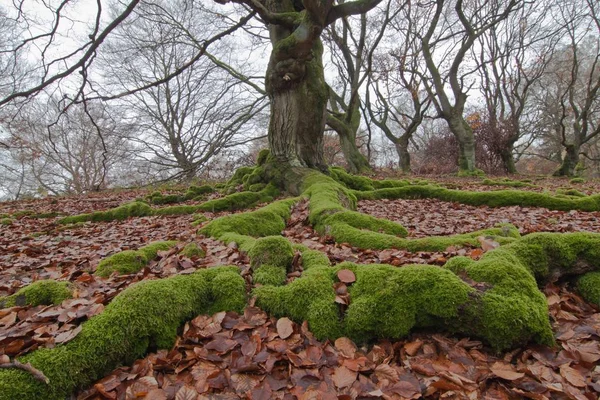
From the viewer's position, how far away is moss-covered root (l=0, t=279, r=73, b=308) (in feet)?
7.38

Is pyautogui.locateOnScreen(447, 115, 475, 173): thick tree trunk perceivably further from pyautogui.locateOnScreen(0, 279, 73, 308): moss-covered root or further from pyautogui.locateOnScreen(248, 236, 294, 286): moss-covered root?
pyautogui.locateOnScreen(0, 279, 73, 308): moss-covered root

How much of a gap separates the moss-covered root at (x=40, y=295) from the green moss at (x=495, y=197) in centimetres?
643

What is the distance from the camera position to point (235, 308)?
2.26m

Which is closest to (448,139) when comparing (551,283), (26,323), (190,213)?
(190,213)

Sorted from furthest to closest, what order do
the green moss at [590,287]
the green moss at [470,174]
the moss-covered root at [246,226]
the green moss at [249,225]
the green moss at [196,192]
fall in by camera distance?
the green moss at [470,174]
the green moss at [196,192]
the green moss at [249,225]
the moss-covered root at [246,226]
the green moss at [590,287]

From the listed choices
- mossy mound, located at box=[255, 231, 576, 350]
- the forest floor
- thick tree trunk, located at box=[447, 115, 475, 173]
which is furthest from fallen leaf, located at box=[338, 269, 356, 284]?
thick tree trunk, located at box=[447, 115, 475, 173]

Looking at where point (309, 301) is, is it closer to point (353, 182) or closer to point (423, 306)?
point (423, 306)

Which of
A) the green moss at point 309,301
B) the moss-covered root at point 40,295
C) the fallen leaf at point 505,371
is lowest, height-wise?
the fallen leaf at point 505,371

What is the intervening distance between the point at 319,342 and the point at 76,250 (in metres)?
4.13

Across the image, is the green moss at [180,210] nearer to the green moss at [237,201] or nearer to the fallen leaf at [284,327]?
the green moss at [237,201]

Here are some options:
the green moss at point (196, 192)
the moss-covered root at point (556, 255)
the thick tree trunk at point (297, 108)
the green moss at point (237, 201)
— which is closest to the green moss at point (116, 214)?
the green moss at point (237, 201)

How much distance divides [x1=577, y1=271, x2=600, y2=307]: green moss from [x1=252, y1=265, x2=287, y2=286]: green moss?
2.39 meters

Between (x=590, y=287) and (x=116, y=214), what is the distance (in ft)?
25.1

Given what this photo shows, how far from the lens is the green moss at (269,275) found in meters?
2.44
